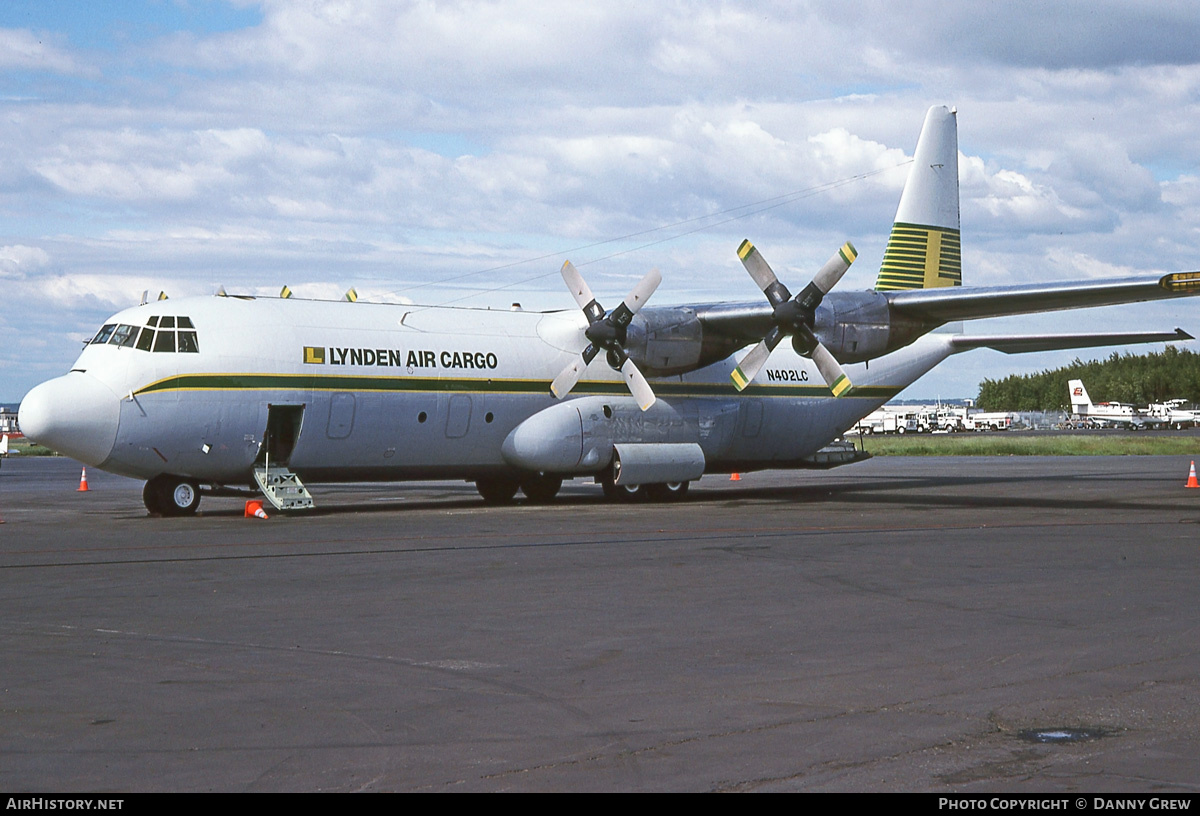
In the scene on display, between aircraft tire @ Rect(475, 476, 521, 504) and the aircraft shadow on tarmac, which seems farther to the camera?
aircraft tire @ Rect(475, 476, 521, 504)

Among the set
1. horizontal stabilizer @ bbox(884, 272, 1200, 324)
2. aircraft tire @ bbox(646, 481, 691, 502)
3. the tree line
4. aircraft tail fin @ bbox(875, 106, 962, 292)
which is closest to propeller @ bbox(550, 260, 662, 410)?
aircraft tire @ bbox(646, 481, 691, 502)

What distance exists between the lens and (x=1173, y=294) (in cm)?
2078

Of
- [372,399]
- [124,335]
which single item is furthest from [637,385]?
[124,335]

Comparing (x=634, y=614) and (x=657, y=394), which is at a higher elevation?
(x=657, y=394)

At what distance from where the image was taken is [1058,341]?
88.7 ft

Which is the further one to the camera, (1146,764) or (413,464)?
(413,464)

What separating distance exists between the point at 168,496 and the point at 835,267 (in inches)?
535

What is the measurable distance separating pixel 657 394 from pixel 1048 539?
38.4 ft

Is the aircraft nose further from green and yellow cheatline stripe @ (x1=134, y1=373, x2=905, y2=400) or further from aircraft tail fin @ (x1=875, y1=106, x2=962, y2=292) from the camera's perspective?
aircraft tail fin @ (x1=875, y1=106, x2=962, y2=292)

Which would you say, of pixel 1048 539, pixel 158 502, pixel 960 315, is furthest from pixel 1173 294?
pixel 158 502

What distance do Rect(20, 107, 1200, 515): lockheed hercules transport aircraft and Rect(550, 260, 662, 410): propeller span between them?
0.05 metres

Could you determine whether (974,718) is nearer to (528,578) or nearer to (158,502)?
(528,578)

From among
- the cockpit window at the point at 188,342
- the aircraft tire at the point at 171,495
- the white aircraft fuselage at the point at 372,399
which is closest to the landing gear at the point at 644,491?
Result: the white aircraft fuselage at the point at 372,399

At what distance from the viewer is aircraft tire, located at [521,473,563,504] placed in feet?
88.2
